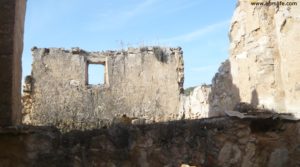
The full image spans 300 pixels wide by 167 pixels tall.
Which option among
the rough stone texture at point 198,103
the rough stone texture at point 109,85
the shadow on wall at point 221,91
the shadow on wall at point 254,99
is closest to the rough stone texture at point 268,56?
the shadow on wall at point 254,99

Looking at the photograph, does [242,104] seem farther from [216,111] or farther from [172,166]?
[216,111]

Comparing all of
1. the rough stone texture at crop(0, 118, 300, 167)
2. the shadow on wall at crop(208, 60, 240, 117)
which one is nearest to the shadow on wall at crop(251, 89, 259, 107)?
the rough stone texture at crop(0, 118, 300, 167)

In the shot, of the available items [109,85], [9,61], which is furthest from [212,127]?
[109,85]

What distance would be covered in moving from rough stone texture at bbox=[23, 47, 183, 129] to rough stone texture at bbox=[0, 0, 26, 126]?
10352 millimetres

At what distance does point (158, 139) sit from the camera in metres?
3.74

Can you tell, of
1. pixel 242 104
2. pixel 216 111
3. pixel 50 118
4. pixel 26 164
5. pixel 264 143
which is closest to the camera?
pixel 26 164

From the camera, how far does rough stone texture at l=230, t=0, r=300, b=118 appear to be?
4.24 meters

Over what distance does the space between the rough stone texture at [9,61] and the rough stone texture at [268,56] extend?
2581mm

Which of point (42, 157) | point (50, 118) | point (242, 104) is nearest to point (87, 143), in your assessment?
point (42, 157)

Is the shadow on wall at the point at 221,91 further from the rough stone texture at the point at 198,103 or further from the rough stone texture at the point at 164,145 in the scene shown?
the rough stone texture at the point at 198,103

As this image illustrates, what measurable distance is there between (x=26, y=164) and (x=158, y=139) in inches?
46.3

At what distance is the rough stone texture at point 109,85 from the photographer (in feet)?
47.5

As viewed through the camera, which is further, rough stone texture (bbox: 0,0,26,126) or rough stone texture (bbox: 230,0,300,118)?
rough stone texture (bbox: 230,0,300,118)

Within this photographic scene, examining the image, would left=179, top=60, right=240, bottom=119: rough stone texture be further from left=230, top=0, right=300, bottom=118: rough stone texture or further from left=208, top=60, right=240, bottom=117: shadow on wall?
left=230, top=0, right=300, bottom=118: rough stone texture
